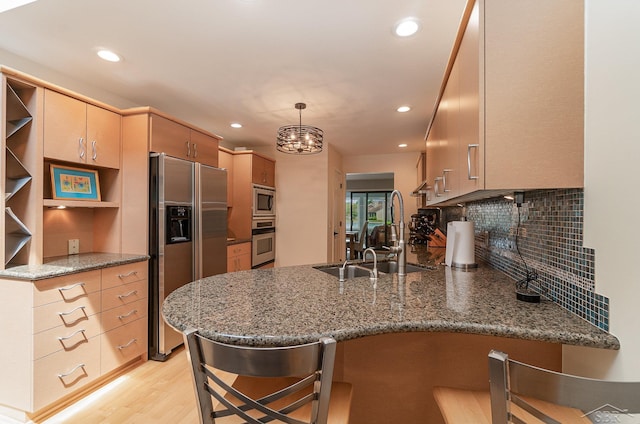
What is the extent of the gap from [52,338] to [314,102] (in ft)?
9.33

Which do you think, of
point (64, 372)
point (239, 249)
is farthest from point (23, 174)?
point (239, 249)

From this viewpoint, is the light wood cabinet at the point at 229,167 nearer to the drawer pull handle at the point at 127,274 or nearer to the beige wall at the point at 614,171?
the drawer pull handle at the point at 127,274

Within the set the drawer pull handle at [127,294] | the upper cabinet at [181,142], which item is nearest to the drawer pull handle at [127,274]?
the drawer pull handle at [127,294]

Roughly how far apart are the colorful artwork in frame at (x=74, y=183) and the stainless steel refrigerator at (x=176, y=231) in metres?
0.48

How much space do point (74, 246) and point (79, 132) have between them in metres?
0.98

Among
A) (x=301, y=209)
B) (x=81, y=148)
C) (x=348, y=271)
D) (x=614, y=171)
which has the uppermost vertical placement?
(x=81, y=148)

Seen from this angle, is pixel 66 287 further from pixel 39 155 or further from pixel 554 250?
pixel 554 250

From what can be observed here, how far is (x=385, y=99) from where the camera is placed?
298 centimetres

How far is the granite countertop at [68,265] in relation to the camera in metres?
1.74

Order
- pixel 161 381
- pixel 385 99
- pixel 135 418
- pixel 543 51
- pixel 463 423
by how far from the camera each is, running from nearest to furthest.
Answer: pixel 463 423
pixel 543 51
pixel 135 418
pixel 161 381
pixel 385 99

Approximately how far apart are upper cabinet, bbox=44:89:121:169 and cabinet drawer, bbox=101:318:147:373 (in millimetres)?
1365

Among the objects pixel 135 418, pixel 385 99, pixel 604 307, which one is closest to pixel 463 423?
pixel 604 307

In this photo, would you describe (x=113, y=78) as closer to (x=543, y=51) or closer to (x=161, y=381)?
(x=161, y=381)

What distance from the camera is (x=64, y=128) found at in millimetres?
2137
